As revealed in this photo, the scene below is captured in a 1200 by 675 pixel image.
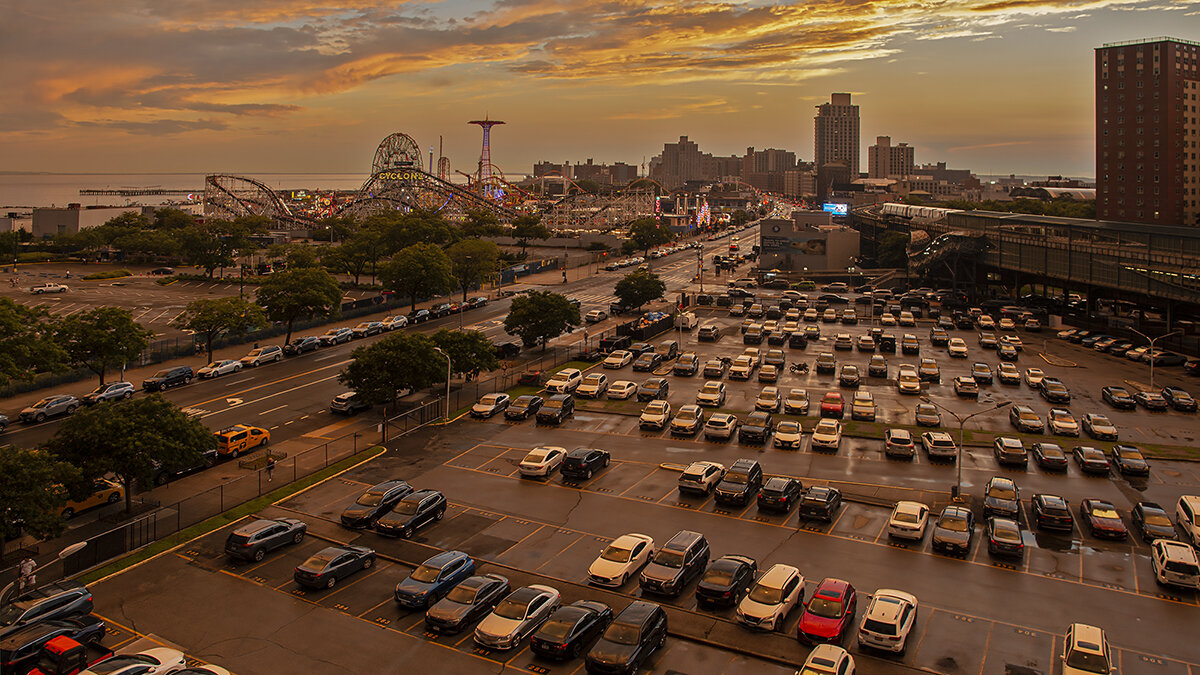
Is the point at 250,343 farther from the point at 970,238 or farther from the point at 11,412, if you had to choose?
the point at 970,238

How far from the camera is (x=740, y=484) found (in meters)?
31.7

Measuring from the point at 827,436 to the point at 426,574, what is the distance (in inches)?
871

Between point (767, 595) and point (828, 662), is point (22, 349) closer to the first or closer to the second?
point (767, 595)

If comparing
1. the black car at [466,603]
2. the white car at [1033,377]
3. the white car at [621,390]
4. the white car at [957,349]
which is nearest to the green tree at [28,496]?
the black car at [466,603]

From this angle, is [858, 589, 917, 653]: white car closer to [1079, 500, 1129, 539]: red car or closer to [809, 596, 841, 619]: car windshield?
[809, 596, 841, 619]: car windshield

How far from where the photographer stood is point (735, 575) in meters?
23.5

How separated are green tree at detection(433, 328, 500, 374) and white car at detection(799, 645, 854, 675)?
3341 centimetres

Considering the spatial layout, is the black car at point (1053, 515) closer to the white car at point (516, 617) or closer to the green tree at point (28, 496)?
the white car at point (516, 617)

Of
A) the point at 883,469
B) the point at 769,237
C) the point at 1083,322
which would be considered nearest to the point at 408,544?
the point at 883,469

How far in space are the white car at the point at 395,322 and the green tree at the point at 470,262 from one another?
1610 centimetres

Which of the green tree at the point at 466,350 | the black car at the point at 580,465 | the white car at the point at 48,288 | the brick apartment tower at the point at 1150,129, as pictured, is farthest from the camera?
the brick apartment tower at the point at 1150,129

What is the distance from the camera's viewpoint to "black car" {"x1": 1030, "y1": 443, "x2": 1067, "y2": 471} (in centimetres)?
3541

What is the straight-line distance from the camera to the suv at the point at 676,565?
77.8ft

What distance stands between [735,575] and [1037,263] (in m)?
73.1
